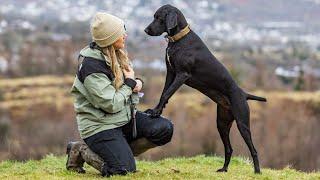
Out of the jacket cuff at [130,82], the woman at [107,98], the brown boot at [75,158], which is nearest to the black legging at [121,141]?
the woman at [107,98]

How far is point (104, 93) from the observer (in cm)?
753

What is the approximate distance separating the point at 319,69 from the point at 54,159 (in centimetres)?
7780

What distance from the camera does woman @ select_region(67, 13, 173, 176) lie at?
761cm

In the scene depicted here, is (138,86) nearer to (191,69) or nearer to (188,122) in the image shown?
(191,69)

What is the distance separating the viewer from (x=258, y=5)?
481 ft

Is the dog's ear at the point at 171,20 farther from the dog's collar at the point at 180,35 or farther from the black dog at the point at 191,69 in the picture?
the dog's collar at the point at 180,35

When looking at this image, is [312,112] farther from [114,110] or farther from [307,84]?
[114,110]

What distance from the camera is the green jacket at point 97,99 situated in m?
7.55

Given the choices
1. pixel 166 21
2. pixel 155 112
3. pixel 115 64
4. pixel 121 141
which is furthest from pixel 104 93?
pixel 166 21

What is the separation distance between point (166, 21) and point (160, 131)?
1351 mm

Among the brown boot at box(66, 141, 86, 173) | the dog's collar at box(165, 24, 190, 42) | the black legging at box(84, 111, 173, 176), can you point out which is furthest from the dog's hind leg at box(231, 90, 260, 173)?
the brown boot at box(66, 141, 86, 173)

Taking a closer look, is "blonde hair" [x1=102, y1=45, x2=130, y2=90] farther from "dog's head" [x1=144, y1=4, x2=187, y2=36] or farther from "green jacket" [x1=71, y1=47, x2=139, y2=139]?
"dog's head" [x1=144, y1=4, x2=187, y2=36]

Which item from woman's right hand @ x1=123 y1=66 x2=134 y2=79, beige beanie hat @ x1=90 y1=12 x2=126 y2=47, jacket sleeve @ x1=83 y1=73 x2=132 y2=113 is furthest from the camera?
woman's right hand @ x1=123 y1=66 x2=134 y2=79

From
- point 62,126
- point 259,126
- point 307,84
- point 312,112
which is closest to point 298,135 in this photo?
point 259,126
